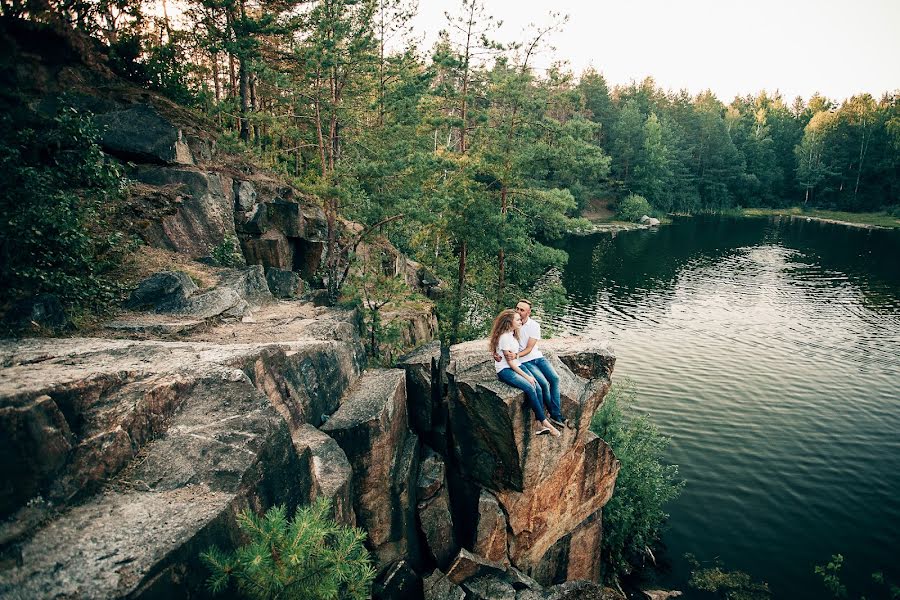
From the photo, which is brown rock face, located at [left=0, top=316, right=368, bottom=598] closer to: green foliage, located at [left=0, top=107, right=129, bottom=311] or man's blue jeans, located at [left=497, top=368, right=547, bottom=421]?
green foliage, located at [left=0, top=107, right=129, bottom=311]

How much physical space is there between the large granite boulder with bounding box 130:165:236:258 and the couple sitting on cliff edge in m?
11.2

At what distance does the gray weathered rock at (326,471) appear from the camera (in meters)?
9.48

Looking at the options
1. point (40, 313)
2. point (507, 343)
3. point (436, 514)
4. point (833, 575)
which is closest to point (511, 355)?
point (507, 343)

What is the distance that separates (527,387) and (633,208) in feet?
289

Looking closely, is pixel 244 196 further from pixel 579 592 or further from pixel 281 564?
pixel 579 592

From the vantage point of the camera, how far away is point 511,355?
1218 cm

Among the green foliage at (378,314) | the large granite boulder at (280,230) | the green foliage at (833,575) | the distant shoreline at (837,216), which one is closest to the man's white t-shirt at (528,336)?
the green foliage at (378,314)

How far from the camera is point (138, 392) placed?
7812 millimetres

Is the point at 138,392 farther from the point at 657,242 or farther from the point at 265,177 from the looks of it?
the point at 657,242

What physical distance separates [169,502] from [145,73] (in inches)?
850

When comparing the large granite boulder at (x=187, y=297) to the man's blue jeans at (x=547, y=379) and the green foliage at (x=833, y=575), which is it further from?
the green foliage at (x=833, y=575)

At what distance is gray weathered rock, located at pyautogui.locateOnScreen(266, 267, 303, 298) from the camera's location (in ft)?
63.7

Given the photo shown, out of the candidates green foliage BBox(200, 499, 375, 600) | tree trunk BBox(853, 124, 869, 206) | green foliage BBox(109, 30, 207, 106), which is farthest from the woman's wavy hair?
tree trunk BBox(853, 124, 869, 206)

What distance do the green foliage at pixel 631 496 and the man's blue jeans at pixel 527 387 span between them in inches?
307
